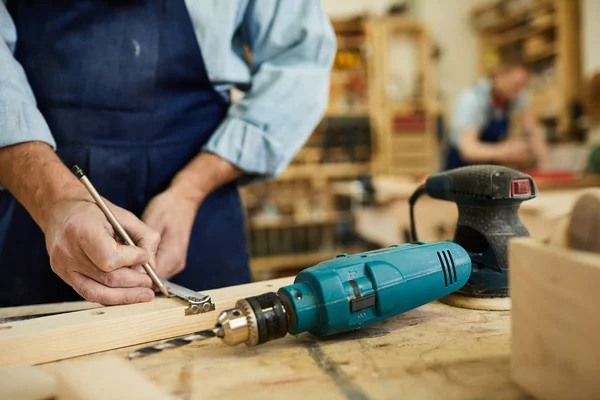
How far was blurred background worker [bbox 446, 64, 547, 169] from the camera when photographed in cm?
367

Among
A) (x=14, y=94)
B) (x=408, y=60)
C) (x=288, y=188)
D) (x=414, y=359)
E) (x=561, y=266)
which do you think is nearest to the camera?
(x=561, y=266)

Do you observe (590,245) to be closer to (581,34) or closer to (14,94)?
(14,94)

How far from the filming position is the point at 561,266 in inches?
16.6

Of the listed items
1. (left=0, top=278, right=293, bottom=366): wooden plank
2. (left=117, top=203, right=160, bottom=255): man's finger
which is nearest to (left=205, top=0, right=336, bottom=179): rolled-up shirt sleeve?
(left=117, top=203, right=160, bottom=255): man's finger

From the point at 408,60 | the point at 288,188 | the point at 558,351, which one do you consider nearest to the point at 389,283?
the point at 558,351

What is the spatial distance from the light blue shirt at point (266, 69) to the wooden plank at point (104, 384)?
0.57 meters

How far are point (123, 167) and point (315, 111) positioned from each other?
41cm

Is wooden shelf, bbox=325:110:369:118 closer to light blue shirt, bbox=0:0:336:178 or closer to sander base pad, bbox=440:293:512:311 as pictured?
light blue shirt, bbox=0:0:336:178

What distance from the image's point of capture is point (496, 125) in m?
4.09

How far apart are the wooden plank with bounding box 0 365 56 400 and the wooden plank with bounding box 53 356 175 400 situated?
2 cm

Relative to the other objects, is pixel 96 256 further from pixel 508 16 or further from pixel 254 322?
pixel 508 16

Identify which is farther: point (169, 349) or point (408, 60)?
point (408, 60)

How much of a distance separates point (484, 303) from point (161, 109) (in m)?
0.70

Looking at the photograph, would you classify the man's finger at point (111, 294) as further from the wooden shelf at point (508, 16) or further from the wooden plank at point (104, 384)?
the wooden shelf at point (508, 16)
